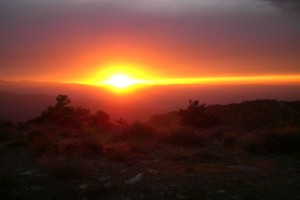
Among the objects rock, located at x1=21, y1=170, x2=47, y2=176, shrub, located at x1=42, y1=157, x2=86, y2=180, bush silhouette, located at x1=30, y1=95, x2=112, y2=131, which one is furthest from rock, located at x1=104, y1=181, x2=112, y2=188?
bush silhouette, located at x1=30, y1=95, x2=112, y2=131

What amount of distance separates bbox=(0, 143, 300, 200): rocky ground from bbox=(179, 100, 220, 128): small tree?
19790 millimetres

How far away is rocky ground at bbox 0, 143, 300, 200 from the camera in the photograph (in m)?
7.93

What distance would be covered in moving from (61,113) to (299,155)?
24203 mm

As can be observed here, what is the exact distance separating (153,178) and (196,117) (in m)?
24.4

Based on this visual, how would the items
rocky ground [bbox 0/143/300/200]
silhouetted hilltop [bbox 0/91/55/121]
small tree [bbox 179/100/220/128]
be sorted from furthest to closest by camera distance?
silhouetted hilltop [bbox 0/91/55/121], small tree [bbox 179/100/220/128], rocky ground [bbox 0/143/300/200]

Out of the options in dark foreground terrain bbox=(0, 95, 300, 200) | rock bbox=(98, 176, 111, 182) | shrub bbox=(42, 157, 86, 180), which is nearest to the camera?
dark foreground terrain bbox=(0, 95, 300, 200)

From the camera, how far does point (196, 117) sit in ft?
109

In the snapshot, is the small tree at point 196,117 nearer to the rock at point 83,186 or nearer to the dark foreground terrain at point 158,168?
the dark foreground terrain at point 158,168

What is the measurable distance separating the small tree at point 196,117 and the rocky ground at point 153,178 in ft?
64.9

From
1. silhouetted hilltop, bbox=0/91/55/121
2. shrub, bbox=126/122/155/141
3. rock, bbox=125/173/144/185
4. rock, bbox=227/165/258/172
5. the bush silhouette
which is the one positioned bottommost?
silhouetted hilltop, bbox=0/91/55/121

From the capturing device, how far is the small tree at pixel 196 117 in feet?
105

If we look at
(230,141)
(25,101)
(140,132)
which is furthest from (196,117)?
(25,101)

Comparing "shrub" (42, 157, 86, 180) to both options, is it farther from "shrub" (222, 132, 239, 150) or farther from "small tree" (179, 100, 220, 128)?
"small tree" (179, 100, 220, 128)

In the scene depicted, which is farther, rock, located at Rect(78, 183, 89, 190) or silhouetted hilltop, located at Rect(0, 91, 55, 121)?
silhouetted hilltop, located at Rect(0, 91, 55, 121)
